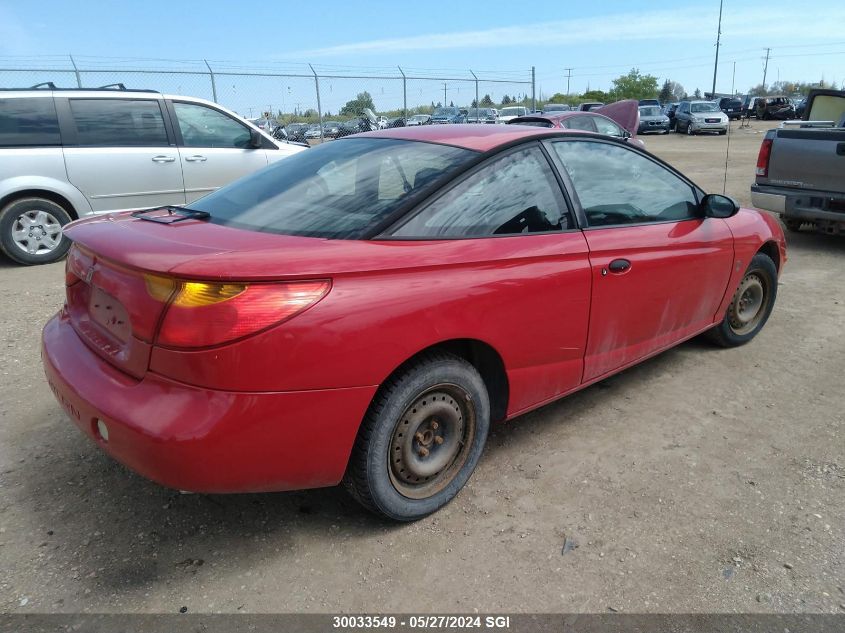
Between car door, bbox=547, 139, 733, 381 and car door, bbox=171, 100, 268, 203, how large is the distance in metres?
4.98

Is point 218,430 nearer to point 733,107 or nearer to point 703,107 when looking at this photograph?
point 703,107

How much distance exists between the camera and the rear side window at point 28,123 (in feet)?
21.2

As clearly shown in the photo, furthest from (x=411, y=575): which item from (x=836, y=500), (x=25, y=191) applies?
(x=25, y=191)

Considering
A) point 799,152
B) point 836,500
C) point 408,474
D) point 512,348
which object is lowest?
point 836,500

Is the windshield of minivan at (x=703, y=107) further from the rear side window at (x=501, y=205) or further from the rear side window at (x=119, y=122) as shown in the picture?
the rear side window at (x=501, y=205)

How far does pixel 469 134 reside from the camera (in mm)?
3012

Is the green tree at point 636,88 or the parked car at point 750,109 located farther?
the green tree at point 636,88

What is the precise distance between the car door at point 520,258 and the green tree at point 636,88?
75261 millimetres

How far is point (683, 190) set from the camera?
12.1ft

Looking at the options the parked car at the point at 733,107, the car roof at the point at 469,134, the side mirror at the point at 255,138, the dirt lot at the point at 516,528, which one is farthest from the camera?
the parked car at the point at 733,107

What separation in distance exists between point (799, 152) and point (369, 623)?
709 cm

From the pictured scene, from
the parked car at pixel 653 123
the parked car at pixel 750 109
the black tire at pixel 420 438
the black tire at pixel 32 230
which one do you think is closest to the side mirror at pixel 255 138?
the black tire at pixel 32 230

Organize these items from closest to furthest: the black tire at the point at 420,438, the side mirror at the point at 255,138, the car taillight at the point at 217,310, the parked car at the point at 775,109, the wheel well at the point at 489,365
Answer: the car taillight at the point at 217,310
the black tire at the point at 420,438
the wheel well at the point at 489,365
the side mirror at the point at 255,138
the parked car at the point at 775,109

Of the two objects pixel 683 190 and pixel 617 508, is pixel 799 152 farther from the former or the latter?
pixel 617 508
